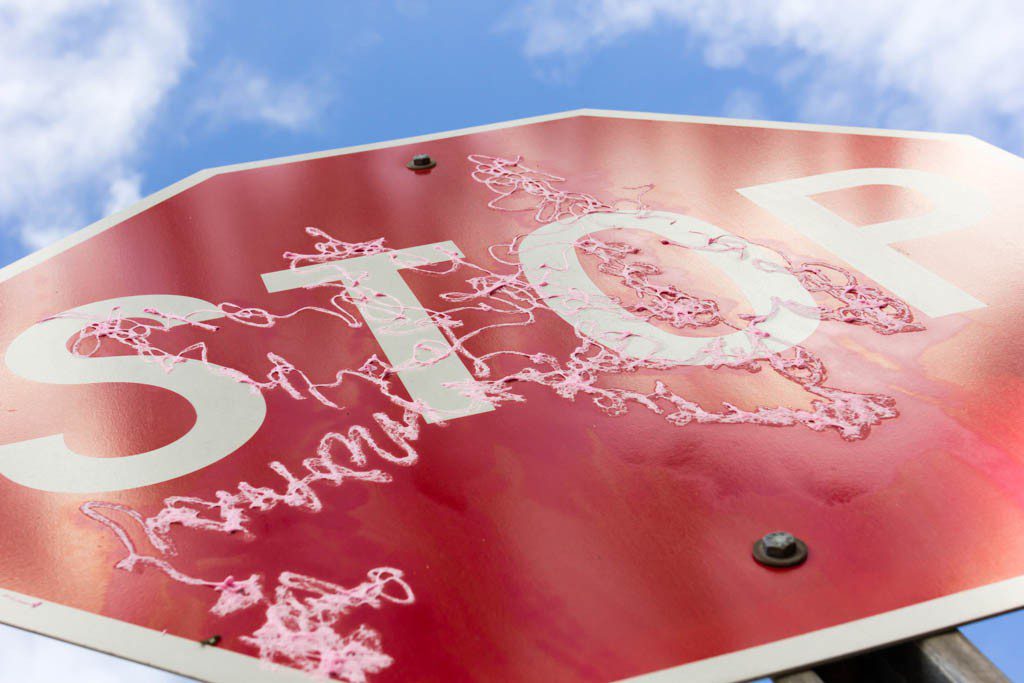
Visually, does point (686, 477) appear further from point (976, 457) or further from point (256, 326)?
point (256, 326)

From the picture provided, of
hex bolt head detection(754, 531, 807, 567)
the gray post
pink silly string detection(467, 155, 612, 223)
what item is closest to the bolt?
hex bolt head detection(754, 531, 807, 567)

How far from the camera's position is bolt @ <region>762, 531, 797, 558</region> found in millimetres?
2055

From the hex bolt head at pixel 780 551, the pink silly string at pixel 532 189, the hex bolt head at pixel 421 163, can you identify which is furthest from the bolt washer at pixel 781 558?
the hex bolt head at pixel 421 163

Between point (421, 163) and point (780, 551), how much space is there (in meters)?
2.17

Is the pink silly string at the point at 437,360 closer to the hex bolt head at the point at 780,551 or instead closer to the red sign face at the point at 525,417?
the red sign face at the point at 525,417

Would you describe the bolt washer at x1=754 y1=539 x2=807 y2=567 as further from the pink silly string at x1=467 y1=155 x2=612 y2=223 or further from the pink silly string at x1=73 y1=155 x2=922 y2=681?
the pink silly string at x1=467 y1=155 x2=612 y2=223

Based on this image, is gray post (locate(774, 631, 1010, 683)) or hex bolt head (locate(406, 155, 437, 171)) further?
hex bolt head (locate(406, 155, 437, 171))

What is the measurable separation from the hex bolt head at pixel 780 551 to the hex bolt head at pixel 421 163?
2.11m

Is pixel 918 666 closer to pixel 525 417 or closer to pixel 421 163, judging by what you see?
pixel 525 417

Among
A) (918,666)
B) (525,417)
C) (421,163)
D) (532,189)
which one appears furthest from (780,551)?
(421,163)

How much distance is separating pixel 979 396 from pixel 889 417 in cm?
24

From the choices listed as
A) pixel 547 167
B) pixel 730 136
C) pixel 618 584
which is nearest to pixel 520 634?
pixel 618 584

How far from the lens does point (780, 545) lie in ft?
6.75

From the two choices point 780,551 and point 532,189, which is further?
point 532,189
